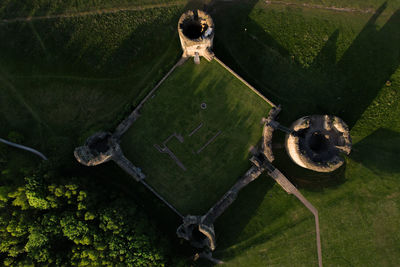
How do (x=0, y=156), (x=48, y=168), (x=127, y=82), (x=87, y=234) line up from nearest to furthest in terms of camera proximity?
(x=87, y=234), (x=48, y=168), (x=0, y=156), (x=127, y=82)

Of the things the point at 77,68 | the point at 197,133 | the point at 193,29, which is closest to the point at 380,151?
the point at 197,133

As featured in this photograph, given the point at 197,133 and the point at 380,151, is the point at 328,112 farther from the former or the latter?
the point at 197,133

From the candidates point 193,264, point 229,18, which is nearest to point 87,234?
point 193,264

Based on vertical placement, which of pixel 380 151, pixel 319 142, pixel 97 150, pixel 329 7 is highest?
pixel 329 7

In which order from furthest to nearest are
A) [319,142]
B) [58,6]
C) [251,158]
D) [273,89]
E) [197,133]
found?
1. [58,6]
2. [273,89]
3. [197,133]
4. [251,158]
5. [319,142]

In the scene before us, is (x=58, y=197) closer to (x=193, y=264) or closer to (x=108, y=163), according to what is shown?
(x=108, y=163)
